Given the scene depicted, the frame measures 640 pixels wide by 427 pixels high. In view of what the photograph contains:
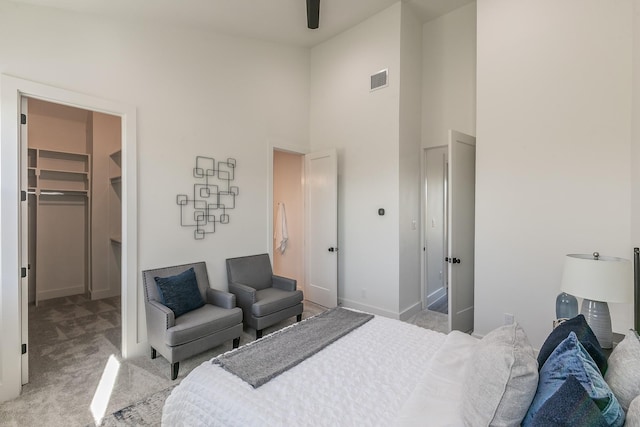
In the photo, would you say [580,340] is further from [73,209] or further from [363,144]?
[73,209]

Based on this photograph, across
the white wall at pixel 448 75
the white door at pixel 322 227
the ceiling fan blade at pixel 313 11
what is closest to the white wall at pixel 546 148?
the white wall at pixel 448 75

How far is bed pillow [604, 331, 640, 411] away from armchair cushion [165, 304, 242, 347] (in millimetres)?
2673

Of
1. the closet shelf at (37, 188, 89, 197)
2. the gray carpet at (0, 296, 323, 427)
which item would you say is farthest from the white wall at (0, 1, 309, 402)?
the closet shelf at (37, 188, 89, 197)

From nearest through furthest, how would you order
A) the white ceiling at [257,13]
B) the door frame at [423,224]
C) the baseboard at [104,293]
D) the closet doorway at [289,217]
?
the white ceiling at [257,13], the door frame at [423,224], the baseboard at [104,293], the closet doorway at [289,217]

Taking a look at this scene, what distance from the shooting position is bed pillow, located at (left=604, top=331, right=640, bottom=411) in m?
1.04

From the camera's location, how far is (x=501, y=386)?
109 centimetres

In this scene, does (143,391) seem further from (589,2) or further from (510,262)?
(589,2)

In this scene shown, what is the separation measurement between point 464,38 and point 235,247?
4.09 m

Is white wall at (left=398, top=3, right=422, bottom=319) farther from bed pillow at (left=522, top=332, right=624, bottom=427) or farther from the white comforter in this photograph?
bed pillow at (left=522, top=332, right=624, bottom=427)

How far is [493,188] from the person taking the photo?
2.98m

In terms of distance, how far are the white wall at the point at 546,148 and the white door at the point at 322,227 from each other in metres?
1.88

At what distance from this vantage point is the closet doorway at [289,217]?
4.89 metres

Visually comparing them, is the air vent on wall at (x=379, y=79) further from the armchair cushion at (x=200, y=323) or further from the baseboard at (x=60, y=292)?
the baseboard at (x=60, y=292)

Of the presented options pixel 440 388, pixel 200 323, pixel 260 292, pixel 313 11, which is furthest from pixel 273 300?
pixel 313 11
